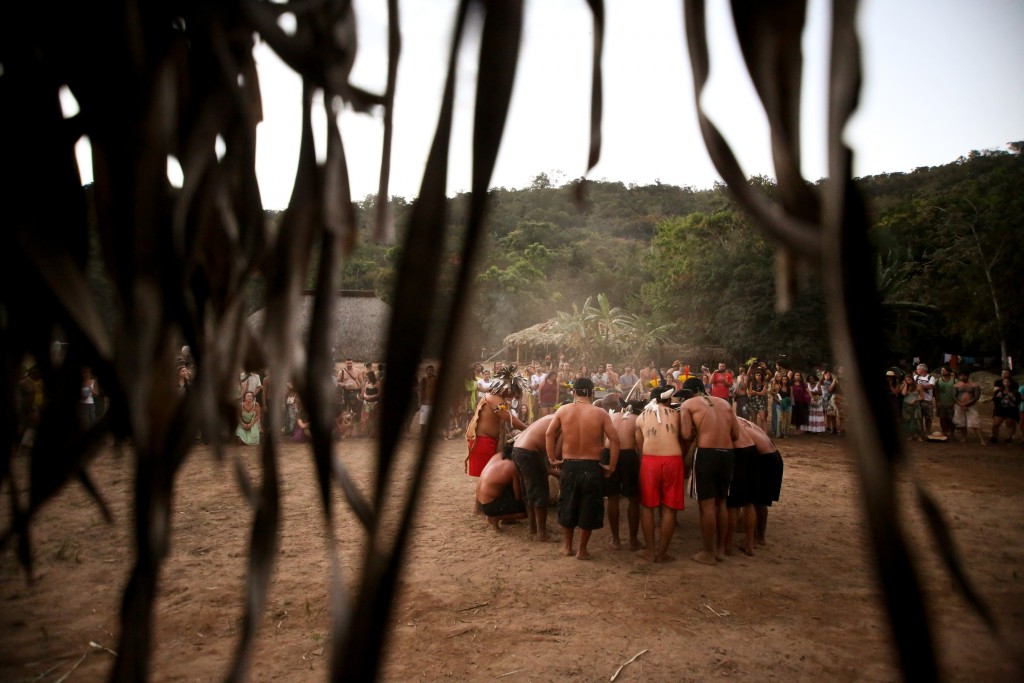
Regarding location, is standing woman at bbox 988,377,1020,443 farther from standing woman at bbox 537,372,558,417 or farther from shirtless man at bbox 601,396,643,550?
shirtless man at bbox 601,396,643,550

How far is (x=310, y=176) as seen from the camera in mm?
667

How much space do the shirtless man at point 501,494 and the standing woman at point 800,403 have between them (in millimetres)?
10063

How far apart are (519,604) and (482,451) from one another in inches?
110

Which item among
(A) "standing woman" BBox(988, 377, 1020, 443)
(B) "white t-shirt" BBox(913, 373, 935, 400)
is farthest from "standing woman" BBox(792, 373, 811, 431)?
(A) "standing woman" BBox(988, 377, 1020, 443)

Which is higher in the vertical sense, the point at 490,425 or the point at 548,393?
the point at 548,393

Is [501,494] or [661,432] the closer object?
[661,432]

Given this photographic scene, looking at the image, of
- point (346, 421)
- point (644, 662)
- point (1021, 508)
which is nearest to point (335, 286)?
point (644, 662)

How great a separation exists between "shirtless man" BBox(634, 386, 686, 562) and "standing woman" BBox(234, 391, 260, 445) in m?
7.60

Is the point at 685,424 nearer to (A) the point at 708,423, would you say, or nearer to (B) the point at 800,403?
(A) the point at 708,423

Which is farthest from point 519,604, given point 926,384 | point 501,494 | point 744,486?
point 926,384

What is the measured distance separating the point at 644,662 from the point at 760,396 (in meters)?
11.8

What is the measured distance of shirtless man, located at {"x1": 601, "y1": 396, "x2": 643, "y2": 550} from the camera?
255 inches

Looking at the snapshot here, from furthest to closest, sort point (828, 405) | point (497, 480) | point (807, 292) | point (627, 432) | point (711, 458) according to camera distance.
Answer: point (807, 292) → point (828, 405) → point (497, 480) → point (627, 432) → point (711, 458)

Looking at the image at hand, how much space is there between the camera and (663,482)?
20.1 ft
